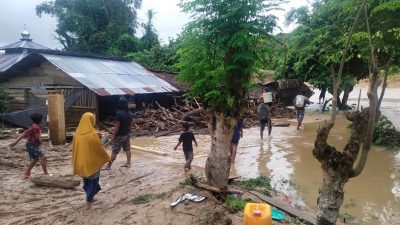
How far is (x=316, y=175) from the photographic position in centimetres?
933

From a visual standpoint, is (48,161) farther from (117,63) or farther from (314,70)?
(314,70)

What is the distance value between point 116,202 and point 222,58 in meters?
3.09

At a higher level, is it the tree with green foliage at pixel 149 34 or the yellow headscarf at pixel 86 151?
the tree with green foliage at pixel 149 34

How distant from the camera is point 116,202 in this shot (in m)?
6.39

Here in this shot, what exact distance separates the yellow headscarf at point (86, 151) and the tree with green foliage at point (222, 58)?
5.85 feet

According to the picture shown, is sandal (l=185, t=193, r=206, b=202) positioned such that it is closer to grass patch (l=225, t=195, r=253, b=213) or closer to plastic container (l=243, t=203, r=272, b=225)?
grass patch (l=225, t=195, r=253, b=213)

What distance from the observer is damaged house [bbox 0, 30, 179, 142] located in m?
15.9

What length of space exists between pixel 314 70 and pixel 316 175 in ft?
52.3

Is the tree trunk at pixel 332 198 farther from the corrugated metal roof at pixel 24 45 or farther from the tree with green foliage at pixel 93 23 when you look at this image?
the tree with green foliage at pixel 93 23

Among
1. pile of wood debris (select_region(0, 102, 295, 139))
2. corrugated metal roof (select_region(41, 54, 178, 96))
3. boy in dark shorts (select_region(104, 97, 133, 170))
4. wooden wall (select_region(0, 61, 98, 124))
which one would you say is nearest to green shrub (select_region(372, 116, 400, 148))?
pile of wood debris (select_region(0, 102, 295, 139))

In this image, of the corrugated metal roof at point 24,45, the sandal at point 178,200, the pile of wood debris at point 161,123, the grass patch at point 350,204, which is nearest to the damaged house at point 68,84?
the pile of wood debris at point 161,123

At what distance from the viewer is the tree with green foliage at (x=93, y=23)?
3005cm

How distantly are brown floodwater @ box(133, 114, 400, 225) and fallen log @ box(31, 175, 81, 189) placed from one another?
3243 millimetres

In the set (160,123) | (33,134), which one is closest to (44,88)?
(160,123)
